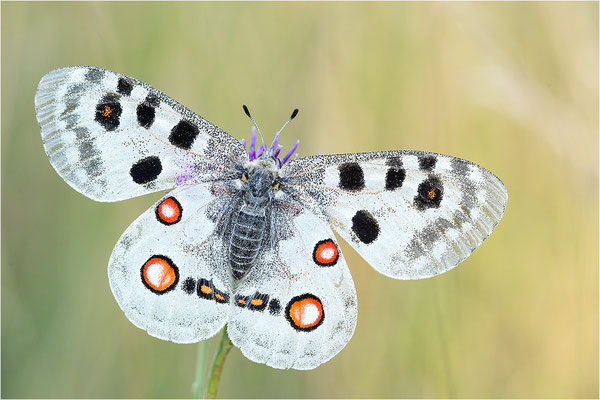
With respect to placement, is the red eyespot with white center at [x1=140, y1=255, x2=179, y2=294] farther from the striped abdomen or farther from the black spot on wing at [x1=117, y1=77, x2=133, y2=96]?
the black spot on wing at [x1=117, y1=77, x2=133, y2=96]

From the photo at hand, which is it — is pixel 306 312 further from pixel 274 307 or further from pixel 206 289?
pixel 206 289

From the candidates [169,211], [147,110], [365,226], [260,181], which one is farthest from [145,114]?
[365,226]

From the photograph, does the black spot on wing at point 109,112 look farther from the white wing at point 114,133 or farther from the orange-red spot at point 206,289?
the orange-red spot at point 206,289

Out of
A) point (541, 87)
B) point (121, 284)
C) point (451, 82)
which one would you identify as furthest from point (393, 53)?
point (121, 284)

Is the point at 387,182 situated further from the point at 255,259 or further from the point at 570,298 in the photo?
the point at 570,298

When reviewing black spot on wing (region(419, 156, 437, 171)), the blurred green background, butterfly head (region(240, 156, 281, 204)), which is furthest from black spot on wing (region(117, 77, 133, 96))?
the blurred green background

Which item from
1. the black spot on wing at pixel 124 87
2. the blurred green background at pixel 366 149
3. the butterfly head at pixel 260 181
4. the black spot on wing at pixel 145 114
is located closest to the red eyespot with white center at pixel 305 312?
the butterfly head at pixel 260 181
